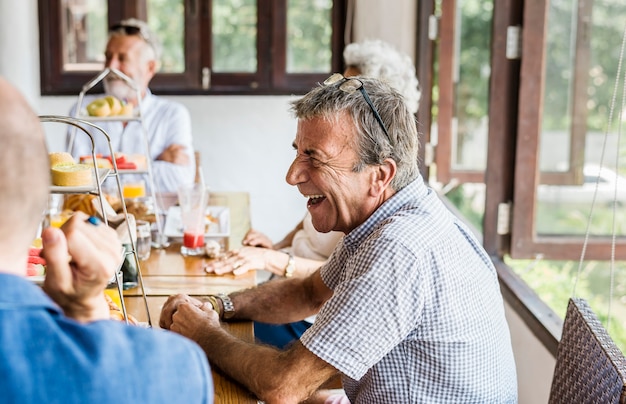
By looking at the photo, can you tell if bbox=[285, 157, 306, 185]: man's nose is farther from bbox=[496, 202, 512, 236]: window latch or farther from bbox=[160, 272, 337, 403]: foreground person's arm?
bbox=[496, 202, 512, 236]: window latch

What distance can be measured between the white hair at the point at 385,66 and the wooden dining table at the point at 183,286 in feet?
2.45

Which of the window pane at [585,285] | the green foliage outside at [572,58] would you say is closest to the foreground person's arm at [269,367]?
the green foliage outside at [572,58]

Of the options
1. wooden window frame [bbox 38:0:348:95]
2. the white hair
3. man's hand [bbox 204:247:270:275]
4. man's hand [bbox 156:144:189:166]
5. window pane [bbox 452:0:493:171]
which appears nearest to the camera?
man's hand [bbox 204:247:270:275]

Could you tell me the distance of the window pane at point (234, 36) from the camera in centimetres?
472

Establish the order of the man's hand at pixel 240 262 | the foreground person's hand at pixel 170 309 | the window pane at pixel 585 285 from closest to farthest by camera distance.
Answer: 1. the foreground person's hand at pixel 170 309
2. the man's hand at pixel 240 262
3. the window pane at pixel 585 285

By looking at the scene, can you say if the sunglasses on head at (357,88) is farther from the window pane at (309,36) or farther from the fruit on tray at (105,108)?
the window pane at (309,36)

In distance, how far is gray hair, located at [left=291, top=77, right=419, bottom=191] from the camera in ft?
5.54

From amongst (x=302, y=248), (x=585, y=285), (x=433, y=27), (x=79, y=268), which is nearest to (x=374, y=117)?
(x=79, y=268)

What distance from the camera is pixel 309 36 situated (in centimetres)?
483

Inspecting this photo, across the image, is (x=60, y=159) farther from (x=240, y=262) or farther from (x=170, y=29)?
(x=170, y=29)

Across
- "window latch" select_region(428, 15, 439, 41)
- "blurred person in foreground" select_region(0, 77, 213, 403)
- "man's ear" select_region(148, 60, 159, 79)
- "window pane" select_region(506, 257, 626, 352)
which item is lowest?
"window pane" select_region(506, 257, 626, 352)

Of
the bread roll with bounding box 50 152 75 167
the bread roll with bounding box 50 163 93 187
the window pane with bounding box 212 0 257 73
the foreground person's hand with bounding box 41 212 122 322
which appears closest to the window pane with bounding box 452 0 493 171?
the window pane with bounding box 212 0 257 73

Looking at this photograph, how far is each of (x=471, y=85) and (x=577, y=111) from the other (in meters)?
1.49

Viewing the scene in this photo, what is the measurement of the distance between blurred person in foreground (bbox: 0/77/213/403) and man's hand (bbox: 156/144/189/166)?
2751 millimetres
